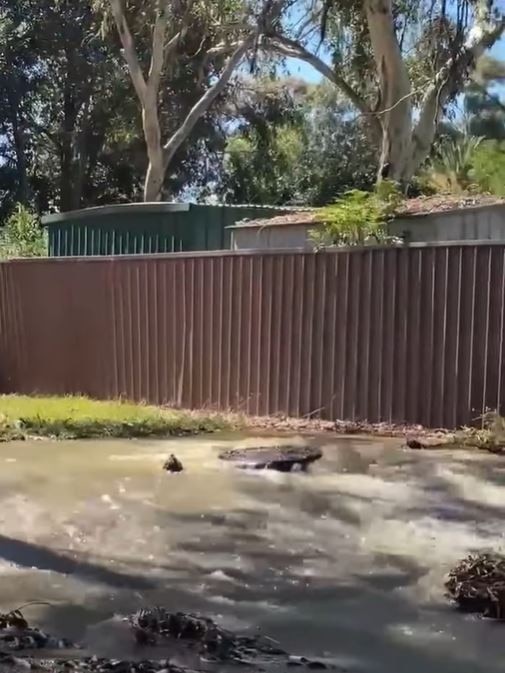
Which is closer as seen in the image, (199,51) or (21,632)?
(21,632)

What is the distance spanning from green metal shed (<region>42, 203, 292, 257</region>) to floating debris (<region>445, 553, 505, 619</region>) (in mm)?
10418

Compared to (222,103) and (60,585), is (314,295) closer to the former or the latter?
(60,585)

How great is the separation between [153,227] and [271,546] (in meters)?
10.4

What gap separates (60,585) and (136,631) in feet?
2.67

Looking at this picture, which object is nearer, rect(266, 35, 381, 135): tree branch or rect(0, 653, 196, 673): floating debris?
rect(0, 653, 196, 673): floating debris

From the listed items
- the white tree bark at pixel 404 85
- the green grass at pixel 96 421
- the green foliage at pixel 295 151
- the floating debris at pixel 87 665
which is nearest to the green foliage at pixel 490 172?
the white tree bark at pixel 404 85

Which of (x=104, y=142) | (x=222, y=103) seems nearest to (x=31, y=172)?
(x=104, y=142)

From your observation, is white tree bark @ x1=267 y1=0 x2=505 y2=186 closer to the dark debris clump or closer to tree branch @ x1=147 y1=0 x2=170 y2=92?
tree branch @ x1=147 y1=0 x2=170 y2=92

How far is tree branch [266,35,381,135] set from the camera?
736 inches

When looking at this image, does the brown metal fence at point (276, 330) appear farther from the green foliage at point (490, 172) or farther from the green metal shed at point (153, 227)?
the green foliage at point (490, 172)

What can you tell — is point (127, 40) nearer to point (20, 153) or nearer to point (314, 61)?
point (314, 61)

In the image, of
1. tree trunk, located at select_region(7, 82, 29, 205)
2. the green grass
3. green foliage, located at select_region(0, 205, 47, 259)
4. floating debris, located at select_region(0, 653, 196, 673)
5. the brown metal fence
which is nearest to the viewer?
floating debris, located at select_region(0, 653, 196, 673)

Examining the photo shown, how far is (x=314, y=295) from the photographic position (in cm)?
1045

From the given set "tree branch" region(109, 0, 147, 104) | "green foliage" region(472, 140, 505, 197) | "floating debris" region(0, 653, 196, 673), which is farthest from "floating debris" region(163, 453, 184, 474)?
"tree branch" region(109, 0, 147, 104)
